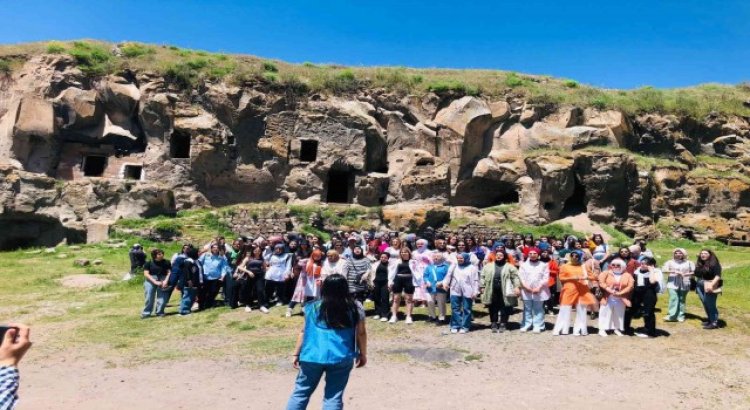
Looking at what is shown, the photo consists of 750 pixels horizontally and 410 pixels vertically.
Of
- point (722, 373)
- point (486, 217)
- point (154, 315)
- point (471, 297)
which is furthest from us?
→ point (486, 217)

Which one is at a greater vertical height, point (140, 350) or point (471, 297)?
point (471, 297)

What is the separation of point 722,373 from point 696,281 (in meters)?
3.07

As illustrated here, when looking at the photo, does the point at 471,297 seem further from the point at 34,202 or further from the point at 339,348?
the point at 34,202

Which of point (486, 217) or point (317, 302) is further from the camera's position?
point (486, 217)

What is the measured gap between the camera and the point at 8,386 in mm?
3035

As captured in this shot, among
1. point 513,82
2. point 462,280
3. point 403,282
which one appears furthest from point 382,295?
point 513,82

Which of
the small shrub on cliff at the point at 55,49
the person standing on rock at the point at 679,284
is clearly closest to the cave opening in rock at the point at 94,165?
the small shrub on cliff at the point at 55,49

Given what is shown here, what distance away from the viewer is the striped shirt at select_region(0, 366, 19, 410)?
300 centimetres

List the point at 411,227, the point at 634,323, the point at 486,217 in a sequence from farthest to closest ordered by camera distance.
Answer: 1. the point at 486,217
2. the point at 411,227
3. the point at 634,323

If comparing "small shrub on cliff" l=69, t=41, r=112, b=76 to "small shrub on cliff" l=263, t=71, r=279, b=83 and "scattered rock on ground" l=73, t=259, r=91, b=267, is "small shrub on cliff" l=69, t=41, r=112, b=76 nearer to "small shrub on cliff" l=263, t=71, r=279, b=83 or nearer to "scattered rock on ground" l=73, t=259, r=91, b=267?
"small shrub on cliff" l=263, t=71, r=279, b=83

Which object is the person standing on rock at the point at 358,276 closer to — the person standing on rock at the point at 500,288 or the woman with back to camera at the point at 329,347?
the person standing on rock at the point at 500,288

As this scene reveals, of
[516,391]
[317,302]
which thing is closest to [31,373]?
[317,302]

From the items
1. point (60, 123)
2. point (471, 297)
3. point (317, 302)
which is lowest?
point (471, 297)

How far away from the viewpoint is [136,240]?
21.6m
